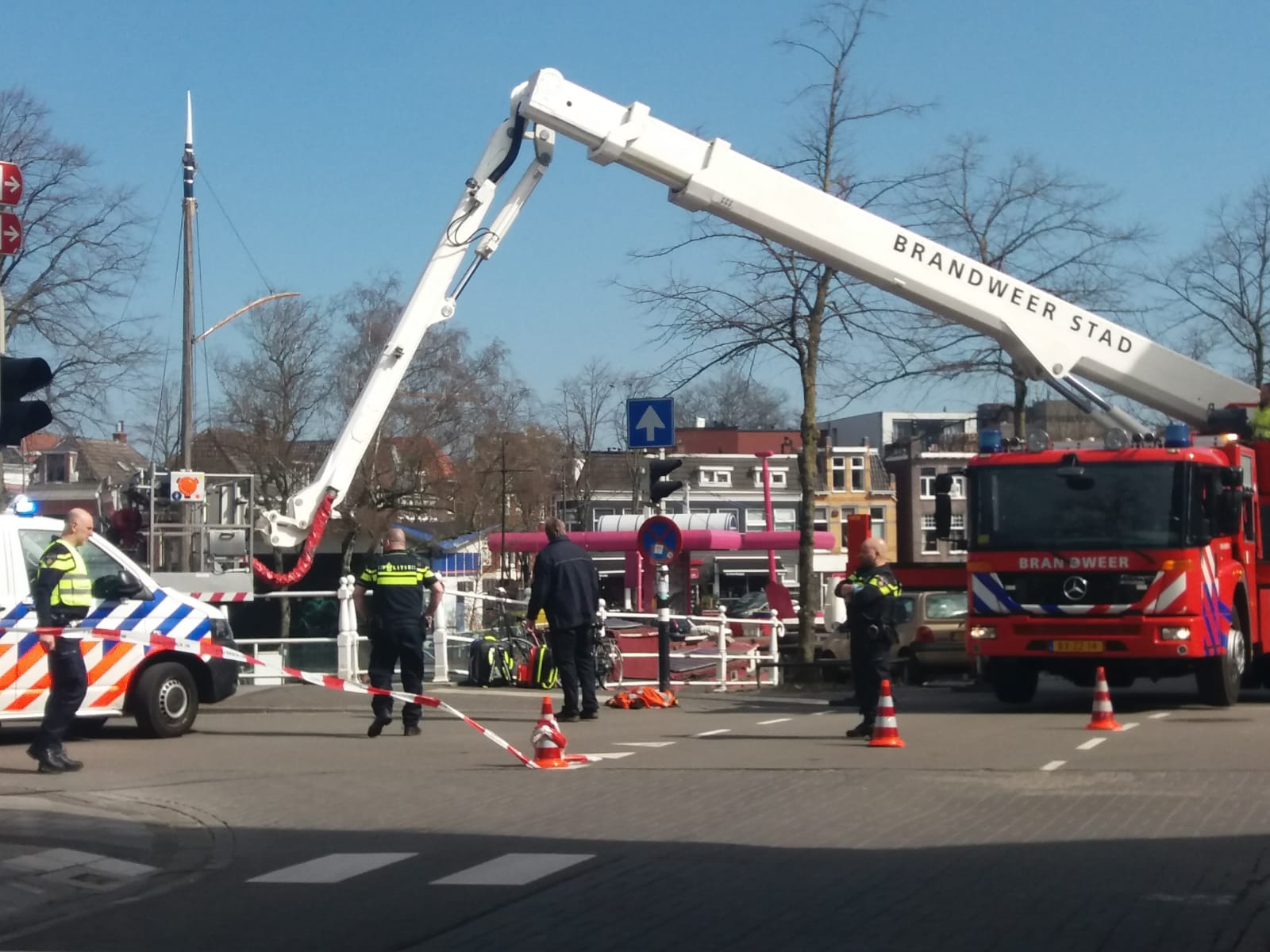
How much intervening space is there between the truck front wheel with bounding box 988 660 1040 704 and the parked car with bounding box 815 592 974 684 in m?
3.91

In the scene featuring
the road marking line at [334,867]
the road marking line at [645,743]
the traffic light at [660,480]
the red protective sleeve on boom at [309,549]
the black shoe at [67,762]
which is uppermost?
the traffic light at [660,480]

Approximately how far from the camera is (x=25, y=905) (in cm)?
716

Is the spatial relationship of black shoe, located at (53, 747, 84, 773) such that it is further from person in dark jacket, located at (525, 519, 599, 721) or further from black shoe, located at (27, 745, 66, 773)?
person in dark jacket, located at (525, 519, 599, 721)

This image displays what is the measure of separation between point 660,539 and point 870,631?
546 cm

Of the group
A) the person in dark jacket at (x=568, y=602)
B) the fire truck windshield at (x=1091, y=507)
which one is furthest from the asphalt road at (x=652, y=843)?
the fire truck windshield at (x=1091, y=507)

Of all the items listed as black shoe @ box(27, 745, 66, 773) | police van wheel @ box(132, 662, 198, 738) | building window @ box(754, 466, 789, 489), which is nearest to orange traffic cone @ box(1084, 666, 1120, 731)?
police van wheel @ box(132, 662, 198, 738)

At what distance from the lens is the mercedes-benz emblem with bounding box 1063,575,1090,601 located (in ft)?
50.9

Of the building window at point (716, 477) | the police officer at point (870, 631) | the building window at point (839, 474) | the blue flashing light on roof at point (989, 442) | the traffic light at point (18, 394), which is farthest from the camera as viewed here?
the building window at point (839, 474)

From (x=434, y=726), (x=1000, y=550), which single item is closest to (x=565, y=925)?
(x=434, y=726)

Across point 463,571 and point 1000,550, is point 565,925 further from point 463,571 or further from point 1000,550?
point 463,571

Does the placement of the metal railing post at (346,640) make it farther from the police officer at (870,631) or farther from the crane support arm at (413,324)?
the police officer at (870,631)

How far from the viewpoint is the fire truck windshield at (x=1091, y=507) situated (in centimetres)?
1537

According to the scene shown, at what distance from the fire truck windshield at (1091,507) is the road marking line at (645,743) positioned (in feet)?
14.2

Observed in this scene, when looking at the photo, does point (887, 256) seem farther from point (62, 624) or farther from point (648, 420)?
point (62, 624)
